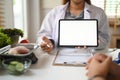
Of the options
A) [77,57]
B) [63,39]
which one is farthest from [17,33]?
[77,57]

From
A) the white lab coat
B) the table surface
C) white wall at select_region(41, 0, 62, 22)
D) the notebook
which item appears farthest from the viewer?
white wall at select_region(41, 0, 62, 22)

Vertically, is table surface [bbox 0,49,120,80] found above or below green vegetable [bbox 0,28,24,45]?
below

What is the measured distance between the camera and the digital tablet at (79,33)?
53.6 inches

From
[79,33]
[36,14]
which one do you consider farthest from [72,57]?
[36,14]

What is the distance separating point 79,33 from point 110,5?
259 centimetres

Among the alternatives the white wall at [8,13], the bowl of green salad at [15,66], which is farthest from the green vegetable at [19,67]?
the white wall at [8,13]

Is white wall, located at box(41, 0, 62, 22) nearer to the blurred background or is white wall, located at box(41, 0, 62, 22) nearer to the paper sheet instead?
the blurred background

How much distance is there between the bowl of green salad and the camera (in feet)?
3.00

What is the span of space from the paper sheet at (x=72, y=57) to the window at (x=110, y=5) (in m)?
2.59

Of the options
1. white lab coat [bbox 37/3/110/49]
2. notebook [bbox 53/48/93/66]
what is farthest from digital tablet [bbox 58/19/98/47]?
white lab coat [bbox 37/3/110/49]

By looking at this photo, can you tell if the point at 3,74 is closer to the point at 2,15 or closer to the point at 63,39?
the point at 63,39

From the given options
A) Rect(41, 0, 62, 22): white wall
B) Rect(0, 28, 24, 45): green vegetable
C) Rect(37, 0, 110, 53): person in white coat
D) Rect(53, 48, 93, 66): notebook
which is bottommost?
Rect(53, 48, 93, 66): notebook

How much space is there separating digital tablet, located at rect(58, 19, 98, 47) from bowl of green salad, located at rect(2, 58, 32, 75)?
47 cm

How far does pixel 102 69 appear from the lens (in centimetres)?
75
